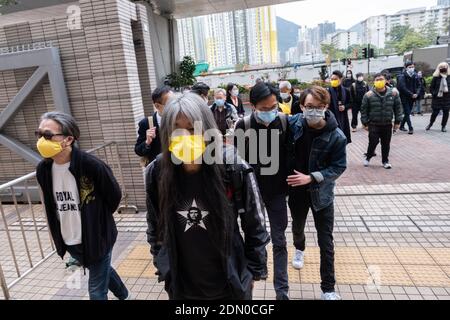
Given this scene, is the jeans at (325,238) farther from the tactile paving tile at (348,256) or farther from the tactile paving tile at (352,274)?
the tactile paving tile at (348,256)

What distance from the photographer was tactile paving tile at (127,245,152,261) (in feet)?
12.9

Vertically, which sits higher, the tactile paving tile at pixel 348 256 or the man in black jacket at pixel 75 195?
the man in black jacket at pixel 75 195

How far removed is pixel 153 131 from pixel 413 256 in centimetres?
302

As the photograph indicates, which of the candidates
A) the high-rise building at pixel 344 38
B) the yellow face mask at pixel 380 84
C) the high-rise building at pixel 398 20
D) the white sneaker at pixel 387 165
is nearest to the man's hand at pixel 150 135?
the yellow face mask at pixel 380 84

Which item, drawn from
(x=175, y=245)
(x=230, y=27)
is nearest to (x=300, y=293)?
(x=175, y=245)

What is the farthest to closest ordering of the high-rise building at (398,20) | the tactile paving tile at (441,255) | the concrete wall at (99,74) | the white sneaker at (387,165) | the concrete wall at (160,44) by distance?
the high-rise building at (398,20) → the concrete wall at (160,44) → the white sneaker at (387,165) → the concrete wall at (99,74) → the tactile paving tile at (441,255)

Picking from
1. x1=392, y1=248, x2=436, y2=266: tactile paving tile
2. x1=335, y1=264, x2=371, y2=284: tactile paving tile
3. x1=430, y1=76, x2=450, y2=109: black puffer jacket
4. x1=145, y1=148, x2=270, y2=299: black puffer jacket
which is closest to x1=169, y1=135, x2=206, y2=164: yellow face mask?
x1=145, y1=148, x2=270, y2=299: black puffer jacket

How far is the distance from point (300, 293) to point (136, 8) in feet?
16.4

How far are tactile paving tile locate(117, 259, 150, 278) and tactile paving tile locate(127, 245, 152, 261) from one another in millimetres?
66

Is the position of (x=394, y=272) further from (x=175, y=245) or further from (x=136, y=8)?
(x=136, y=8)

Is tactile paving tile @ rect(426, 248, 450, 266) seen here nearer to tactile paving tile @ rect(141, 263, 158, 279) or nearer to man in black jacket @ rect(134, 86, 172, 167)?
tactile paving tile @ rect(141, 263, 158, 279)

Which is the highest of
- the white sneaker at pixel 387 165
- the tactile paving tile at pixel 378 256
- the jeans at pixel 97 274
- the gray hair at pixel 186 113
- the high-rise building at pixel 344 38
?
the high-rise building at pixel 344 38

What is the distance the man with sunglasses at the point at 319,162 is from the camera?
8.82 feet

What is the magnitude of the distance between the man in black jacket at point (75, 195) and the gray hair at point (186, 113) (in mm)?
1202
